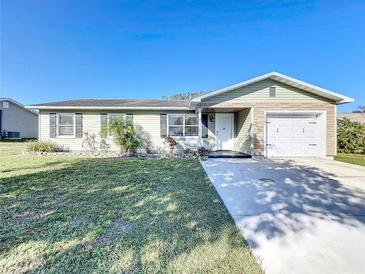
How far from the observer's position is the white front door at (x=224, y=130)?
13.2m

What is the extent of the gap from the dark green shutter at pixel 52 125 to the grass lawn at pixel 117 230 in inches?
316

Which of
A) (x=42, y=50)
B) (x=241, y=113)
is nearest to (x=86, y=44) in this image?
(x=42, y=50)

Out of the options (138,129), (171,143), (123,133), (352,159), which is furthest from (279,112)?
(123,133)

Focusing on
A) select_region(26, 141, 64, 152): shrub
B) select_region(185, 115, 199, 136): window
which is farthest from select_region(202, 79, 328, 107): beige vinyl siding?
select_region(26, 141, 64, 152): shrub

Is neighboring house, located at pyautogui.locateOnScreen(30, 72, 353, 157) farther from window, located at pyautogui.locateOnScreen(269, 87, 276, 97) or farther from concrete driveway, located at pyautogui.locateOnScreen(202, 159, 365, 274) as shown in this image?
concrete driveway, located at pyautogui.locateOnScreen(202, 159, 365, 274)

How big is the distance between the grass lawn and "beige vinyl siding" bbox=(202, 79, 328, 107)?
6.42 m

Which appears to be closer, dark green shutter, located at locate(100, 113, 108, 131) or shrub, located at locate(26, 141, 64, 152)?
shrub, located at locate(26, 141, 64, 152)

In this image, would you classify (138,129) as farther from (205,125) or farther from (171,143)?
(205,125)

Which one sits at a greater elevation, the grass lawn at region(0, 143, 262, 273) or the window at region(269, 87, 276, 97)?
the window at region(269, 87, 276, 97)

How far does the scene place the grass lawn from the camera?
7.21ft

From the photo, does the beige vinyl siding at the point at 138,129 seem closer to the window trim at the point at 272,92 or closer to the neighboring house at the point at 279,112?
the neighboring house at the point at 279,112

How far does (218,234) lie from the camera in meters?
2.85

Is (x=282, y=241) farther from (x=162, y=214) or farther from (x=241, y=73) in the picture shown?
(x=241, y=73)

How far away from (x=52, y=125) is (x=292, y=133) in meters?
14.1
